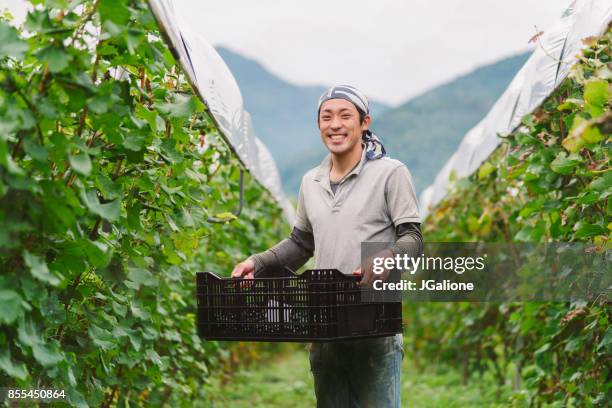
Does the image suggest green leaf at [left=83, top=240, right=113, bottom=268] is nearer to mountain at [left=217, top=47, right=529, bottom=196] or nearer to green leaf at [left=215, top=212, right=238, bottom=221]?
green leaf at [left=215, top=212, right=238, bottom=221]

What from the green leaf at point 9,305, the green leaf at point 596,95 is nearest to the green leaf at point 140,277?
the green leaf at point 9,305

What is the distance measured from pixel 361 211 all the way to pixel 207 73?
3.38 feet

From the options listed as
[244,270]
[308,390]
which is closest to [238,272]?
[244,270]

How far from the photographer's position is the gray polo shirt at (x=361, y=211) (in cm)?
323

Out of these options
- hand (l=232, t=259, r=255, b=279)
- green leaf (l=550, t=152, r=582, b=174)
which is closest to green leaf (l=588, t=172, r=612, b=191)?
green leaf (l=550, t=152, r=582, b=174)

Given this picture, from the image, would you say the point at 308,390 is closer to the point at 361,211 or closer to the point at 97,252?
the point at 361,211

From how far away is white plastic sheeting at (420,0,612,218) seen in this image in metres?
3.58

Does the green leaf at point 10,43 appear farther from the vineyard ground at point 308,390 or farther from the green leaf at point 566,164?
the vineyard ground at point 308,390

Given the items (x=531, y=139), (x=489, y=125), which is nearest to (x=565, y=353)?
(x=531, y=139)

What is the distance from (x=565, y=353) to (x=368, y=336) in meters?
2.13

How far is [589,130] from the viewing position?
72.7 inches

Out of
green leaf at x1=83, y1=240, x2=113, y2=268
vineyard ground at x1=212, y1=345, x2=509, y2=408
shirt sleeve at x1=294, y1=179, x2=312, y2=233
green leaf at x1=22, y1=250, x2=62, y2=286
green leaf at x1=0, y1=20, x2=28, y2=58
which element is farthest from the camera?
vineyard ground at x1=212, y1=345, x2=509, y2=408

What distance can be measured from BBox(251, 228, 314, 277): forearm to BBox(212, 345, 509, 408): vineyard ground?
3.62 metres

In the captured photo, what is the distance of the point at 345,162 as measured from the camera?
11.2ft
